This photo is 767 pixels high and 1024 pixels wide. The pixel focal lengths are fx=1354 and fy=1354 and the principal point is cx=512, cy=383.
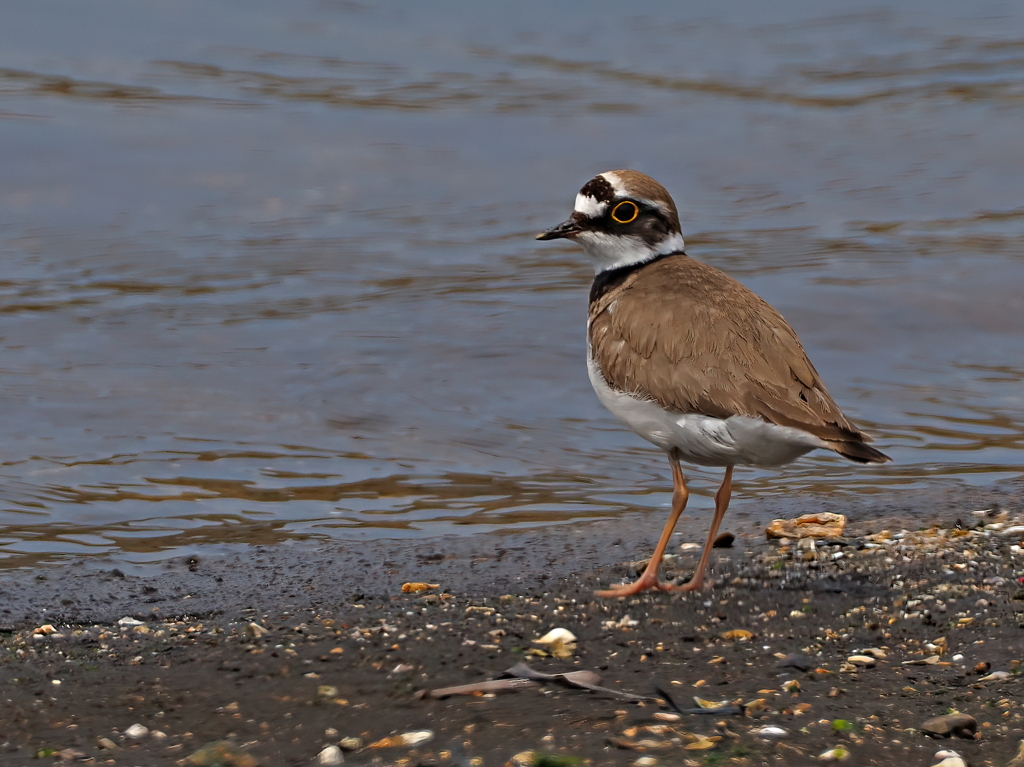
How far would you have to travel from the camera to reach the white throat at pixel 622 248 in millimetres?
5633

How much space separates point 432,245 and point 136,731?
27.4ft

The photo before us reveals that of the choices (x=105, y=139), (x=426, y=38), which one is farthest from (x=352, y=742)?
(x=426, y=38)

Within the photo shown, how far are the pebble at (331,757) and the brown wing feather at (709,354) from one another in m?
1.92

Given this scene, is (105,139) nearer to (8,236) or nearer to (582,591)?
(8,236)

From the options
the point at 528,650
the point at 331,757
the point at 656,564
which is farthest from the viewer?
the point at 656,564

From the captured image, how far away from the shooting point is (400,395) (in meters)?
8.48

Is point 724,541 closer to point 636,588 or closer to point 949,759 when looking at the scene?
point 636,588

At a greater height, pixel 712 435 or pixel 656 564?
pixel 712 435

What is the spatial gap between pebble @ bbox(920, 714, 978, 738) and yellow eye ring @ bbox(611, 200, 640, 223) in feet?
8.85

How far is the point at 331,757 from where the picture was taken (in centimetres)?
336

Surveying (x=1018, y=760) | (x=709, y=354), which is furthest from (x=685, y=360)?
(x=1018, y=760)

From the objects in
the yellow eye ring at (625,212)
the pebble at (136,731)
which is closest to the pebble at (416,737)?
the pebble at (136,731)

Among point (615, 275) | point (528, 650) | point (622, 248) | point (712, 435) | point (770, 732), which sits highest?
point (622, 248)

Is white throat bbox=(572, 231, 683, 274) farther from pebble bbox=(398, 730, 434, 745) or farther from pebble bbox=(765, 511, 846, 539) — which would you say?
pebble bbox=(398, 730, 434, 745)
